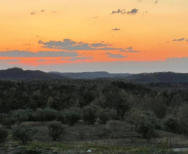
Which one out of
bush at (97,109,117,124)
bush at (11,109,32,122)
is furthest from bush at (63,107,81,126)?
bush at (11,109,32,122)

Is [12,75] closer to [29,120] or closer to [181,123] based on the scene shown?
[29,120]

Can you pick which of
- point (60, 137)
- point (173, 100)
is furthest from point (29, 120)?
point (173, 100)

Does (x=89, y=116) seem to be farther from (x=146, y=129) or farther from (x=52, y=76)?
(x=52, y=76)

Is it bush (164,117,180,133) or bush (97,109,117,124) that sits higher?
bush (97,109,117,124)

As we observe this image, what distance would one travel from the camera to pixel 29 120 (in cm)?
4241

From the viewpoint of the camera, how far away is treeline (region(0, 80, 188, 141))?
3953 centimetres

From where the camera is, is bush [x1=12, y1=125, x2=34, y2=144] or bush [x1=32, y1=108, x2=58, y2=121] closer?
bush [x1=12, y1=125, x2=34, y2=144]

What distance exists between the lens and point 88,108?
138ft

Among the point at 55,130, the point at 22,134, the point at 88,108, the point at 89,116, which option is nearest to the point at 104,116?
the point at 89,116

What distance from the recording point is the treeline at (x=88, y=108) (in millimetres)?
39531

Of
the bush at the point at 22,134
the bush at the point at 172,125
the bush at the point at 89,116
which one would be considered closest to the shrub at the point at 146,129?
the bush at the point at 172,125

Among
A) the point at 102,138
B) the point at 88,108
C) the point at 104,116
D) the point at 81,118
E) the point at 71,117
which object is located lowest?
the point at 102,138

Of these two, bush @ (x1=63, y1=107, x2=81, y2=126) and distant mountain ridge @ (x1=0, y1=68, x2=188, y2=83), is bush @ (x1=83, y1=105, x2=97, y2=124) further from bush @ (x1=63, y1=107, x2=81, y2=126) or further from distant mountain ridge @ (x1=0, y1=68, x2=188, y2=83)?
distant mountain ridge @ (x1=0, y1=68, x2=188, y2=83)

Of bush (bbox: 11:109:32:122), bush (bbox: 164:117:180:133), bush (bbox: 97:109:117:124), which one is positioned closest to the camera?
bush (bbox: 164:117:180:133)
